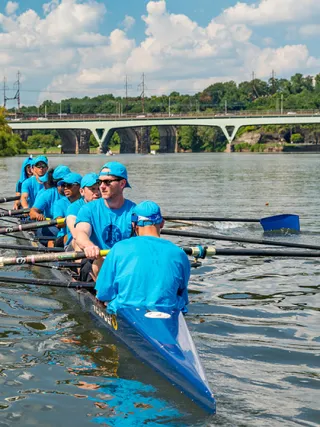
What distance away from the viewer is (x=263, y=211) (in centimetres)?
2497

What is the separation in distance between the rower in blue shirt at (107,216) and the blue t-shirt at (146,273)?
1.56m

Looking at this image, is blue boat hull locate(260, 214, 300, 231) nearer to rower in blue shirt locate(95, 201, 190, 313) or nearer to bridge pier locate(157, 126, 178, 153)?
rower in blue shirt locate(95, 201, 190, 313)

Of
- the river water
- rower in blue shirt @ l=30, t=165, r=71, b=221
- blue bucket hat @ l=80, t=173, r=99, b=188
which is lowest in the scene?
the river water

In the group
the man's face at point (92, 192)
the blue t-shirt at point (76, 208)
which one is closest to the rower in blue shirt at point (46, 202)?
the blue t-shirt at point (76, 208)

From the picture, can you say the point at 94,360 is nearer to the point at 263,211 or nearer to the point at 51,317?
the point at 51,317

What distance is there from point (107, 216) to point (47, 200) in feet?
16.8

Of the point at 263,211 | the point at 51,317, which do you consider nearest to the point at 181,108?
the point at 263,211

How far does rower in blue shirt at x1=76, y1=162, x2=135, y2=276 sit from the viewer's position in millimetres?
8445

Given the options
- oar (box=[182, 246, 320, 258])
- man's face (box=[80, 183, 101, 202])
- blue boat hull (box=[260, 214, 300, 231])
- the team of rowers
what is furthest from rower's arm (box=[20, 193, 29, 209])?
oar (box=[182, 246, 320, 258])

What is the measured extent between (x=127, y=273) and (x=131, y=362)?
3.31 feet

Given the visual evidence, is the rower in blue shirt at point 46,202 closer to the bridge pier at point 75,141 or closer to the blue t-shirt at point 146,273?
the blue t-shirt at point 146,273

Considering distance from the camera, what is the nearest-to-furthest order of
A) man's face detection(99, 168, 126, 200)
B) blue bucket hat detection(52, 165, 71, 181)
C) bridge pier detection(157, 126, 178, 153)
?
Result: man's face detection(99, 168, 126, 200) → blue bucket hat detection(52, 165, 71, 181) → bridge pier detection(157, 126, 178, 153)

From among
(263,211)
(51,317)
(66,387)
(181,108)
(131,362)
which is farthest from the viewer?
Answer: (181,108)

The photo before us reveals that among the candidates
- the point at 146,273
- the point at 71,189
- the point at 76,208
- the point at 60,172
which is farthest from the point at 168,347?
the point at 60,172
